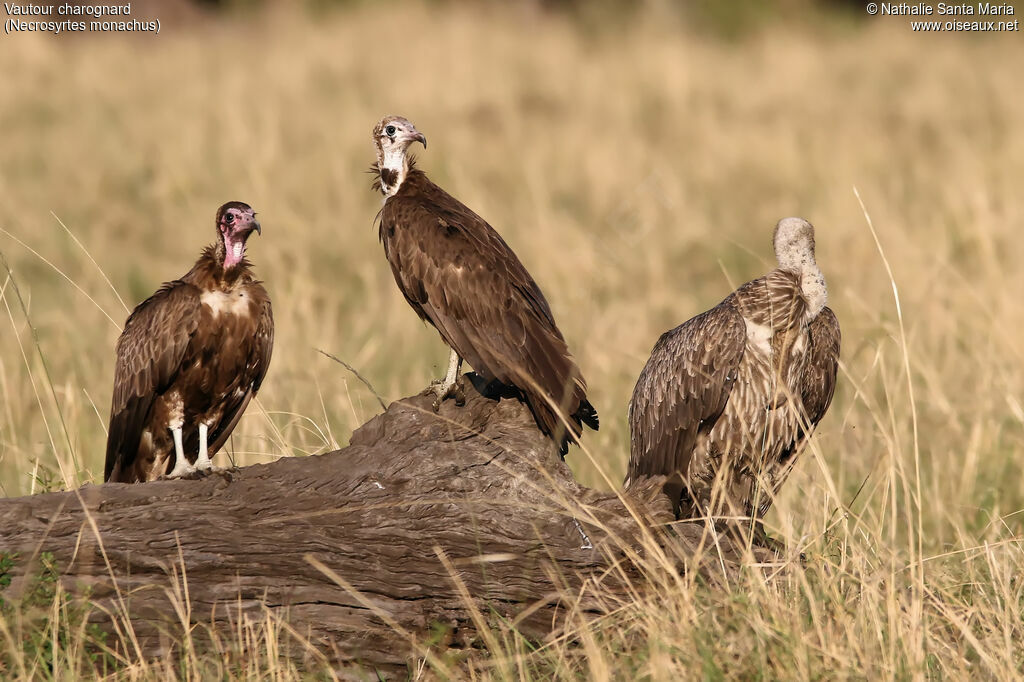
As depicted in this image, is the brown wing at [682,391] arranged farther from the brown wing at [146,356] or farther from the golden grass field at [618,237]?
the brown wing at [146,356]

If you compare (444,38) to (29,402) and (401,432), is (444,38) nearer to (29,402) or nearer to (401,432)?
(29,402)

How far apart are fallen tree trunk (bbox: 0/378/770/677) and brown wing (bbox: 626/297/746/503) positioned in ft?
2.96

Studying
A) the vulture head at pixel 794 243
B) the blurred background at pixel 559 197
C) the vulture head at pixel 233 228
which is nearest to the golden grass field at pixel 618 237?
the blurred background at pixel 559 197

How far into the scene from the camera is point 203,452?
6.00m

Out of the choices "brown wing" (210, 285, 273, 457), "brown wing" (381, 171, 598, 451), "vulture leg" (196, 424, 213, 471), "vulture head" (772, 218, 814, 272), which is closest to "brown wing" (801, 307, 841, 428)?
"vulture head" (772, 218, 814, 272)

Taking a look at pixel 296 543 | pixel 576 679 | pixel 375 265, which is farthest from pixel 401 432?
pixel 375 265

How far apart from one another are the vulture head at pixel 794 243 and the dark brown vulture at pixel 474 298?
36.3 inches

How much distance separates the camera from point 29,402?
792 cm

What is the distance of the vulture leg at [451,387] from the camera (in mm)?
5645

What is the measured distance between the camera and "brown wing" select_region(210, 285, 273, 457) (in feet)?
19.7

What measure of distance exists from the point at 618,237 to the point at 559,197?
1334 millimetres

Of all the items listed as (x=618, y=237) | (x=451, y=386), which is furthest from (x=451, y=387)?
(x=618, y=237)

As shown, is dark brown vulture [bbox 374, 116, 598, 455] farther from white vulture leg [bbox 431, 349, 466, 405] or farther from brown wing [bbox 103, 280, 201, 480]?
brown wing [bbox 103, 280, 201, 480]

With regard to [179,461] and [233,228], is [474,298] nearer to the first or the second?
[233,228]
